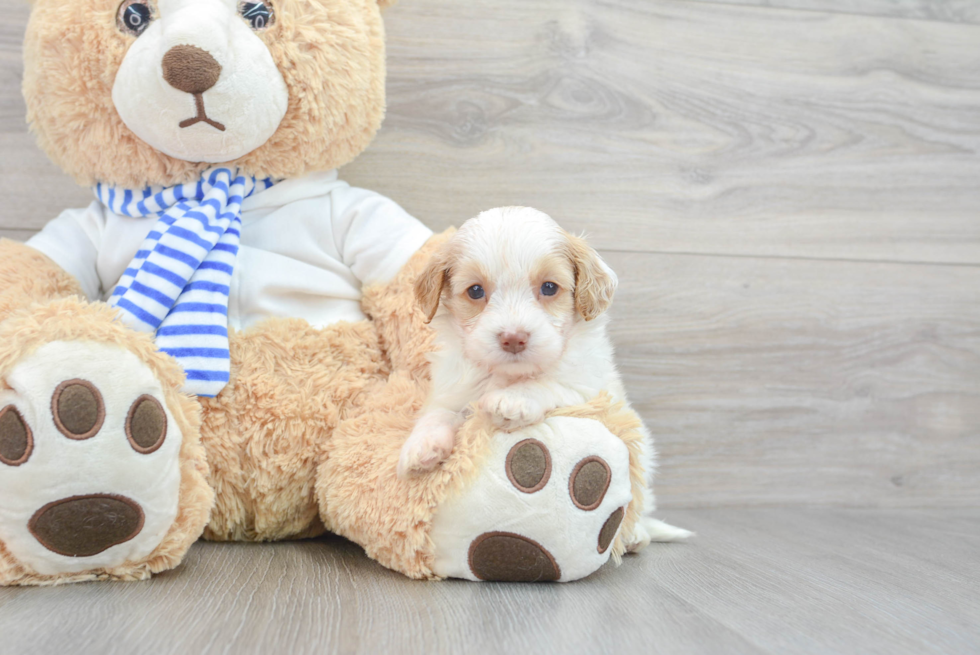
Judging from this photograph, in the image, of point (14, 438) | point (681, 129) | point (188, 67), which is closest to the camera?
point (14, 438)

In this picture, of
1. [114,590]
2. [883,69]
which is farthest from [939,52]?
[114,590]

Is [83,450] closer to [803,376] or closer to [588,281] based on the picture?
[588,281]

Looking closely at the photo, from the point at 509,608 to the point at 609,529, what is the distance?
191 millimetres

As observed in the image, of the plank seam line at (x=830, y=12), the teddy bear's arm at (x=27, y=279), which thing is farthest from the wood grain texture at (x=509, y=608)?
the plank seam line at (x=830, y=12)

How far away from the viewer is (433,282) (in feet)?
3.88

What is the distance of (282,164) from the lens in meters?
1.34

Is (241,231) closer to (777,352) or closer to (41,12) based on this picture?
(41,12)

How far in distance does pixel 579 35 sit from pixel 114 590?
1.42 metres

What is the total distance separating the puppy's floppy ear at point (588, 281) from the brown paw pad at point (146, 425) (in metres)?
0.61

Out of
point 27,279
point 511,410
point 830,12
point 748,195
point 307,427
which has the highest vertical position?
point 830,12

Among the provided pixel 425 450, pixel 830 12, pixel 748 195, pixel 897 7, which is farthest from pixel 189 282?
pixel 897 7

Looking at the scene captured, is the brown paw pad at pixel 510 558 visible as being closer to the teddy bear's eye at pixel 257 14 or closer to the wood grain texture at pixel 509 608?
the wood grain texture at pixel 509 608

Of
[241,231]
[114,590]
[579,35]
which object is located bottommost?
[114,590]

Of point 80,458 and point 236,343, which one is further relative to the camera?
point 236,343
